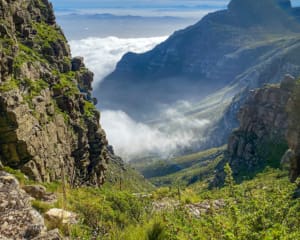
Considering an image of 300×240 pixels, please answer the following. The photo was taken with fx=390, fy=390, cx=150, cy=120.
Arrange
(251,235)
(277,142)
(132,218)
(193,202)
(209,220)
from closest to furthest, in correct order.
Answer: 1. (251,235)
2. (209,220)
3. (132,218)
4. (193,202)
5. (277,142)

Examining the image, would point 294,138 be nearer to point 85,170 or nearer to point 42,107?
point 42,107

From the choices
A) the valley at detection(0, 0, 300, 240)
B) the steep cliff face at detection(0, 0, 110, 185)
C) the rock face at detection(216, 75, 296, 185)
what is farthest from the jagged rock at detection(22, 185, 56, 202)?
the rock face at detection(216, 75, 296, 185)

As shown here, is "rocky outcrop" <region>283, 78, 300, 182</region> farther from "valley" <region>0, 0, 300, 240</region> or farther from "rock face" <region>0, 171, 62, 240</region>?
"rock face" <region>0, 171, 62, 240</region>

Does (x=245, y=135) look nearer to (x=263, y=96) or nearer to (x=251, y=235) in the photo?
(x=263, y=96)

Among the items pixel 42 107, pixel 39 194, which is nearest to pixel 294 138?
pixel 39 194

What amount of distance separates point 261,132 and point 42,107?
251ft

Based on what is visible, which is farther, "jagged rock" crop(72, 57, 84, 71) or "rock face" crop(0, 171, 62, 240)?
"jagged rock" crop(72, 57, 84, 71)

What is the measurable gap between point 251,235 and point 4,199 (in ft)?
31.2

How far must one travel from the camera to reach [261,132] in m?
112

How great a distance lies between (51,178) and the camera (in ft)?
151

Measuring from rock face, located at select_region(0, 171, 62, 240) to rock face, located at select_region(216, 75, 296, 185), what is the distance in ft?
273

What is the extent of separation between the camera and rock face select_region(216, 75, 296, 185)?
327ft

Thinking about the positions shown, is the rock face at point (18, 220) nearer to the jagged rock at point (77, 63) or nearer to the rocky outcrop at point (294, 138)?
the rocky outcrop at point (294, 138)

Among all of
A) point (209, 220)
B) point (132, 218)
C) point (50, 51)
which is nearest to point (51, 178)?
point (132, 218)
